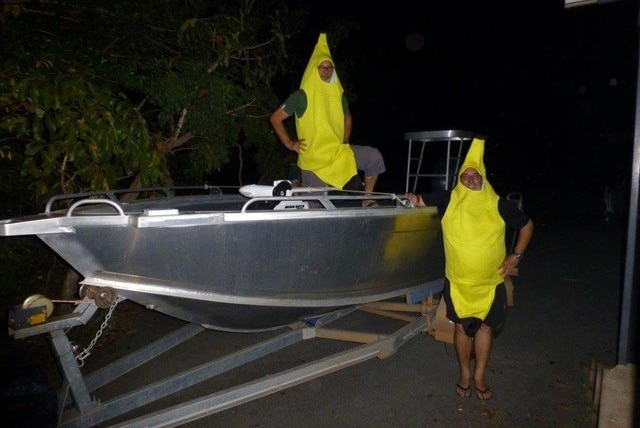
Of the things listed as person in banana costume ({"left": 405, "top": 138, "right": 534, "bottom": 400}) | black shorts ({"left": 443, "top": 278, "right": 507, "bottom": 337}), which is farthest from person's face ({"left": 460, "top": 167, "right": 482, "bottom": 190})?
black shorts ({"left": 443, "top": 278, "right": 507, "bottom": 337})

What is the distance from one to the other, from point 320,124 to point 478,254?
1655mm

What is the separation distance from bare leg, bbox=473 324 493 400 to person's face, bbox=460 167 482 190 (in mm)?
1076

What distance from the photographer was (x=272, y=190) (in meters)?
3.35

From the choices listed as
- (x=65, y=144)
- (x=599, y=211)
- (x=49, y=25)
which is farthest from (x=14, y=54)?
(x=599, y=211)

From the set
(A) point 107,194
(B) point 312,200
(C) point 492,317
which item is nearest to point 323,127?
(B) point 312,200

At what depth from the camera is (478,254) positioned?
11.3 feet

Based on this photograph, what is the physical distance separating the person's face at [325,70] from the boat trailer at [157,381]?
2.24 meters

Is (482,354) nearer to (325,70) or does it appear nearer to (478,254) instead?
(478,254)

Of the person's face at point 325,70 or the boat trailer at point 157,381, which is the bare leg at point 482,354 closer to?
the boat trailer at point 157,381

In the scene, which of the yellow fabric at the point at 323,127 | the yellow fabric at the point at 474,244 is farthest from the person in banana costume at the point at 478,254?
the yellow fabric at the point at 323,127

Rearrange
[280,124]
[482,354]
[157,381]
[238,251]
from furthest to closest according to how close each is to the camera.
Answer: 1. [280,124]
2. [482,354]
3. [157,381]
4. [238,251]

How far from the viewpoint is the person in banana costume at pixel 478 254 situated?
346 centimetres

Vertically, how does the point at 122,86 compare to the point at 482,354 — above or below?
above

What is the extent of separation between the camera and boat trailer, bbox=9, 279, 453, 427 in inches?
106
